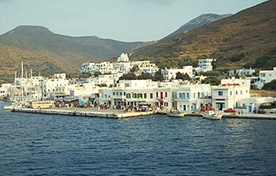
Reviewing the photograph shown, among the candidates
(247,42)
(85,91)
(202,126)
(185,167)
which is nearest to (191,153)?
(185,167)

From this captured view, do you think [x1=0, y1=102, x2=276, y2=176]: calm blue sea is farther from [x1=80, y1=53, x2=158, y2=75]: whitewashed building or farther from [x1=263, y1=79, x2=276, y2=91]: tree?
[x1=80, y1=53, x2=158, y2=75]: whitewashed building

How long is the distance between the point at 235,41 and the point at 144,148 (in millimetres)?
112090

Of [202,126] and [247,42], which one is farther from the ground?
[247,42]

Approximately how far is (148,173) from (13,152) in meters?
13.8

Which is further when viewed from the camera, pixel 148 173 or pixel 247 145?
pixel 247 145

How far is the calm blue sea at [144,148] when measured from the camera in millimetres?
29000

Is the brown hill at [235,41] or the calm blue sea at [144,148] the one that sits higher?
the brown hill at [235,41]

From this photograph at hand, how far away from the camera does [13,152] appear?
3584 cm

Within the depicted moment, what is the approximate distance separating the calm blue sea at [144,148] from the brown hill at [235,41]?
57.6 meters

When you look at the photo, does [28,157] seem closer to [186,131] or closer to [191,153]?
[191,153]

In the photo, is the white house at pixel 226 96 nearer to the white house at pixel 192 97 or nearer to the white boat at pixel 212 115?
the white house at pixel 192 97

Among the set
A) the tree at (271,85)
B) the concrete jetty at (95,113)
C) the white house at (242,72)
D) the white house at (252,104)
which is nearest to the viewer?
the white house at (252,104)

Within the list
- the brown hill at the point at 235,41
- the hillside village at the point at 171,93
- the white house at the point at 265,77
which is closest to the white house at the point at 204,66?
the hillside village at the point at 171,93

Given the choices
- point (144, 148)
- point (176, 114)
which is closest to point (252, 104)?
point (176, 114)
